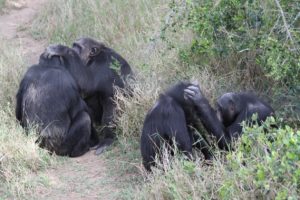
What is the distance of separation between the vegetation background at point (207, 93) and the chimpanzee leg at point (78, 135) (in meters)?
0.20

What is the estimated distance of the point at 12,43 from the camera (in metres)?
9.56

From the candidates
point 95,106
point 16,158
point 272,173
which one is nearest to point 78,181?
point 16,158

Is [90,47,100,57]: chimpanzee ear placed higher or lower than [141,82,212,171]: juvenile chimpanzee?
higher

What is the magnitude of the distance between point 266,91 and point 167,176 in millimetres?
2333

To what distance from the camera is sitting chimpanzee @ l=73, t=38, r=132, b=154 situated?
6789 millimetres

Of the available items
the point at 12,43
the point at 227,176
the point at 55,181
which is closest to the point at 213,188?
the point at 227,176

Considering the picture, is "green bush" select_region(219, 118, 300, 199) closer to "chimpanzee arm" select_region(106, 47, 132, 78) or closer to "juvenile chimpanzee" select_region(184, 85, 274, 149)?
"juvenile chimpanzee" select_region(184, 85, 274, 149)

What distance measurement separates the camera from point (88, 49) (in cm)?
706

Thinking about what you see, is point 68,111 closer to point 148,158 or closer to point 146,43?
point 148,158

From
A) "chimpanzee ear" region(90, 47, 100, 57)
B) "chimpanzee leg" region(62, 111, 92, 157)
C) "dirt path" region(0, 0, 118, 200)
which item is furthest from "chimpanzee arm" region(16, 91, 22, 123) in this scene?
"chimpanzee ear" region(90, 47, 100, 57)

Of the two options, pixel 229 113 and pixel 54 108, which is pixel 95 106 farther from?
pixel 229 113

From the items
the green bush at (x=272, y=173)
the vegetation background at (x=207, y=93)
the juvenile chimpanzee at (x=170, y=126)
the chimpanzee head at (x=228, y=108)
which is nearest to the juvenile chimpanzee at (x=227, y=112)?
the chimpanzee head at (x=228, y=108)

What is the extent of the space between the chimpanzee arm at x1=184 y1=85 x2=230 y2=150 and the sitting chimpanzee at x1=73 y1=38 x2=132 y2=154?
1.57 meters

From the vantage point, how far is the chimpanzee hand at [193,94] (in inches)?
206
